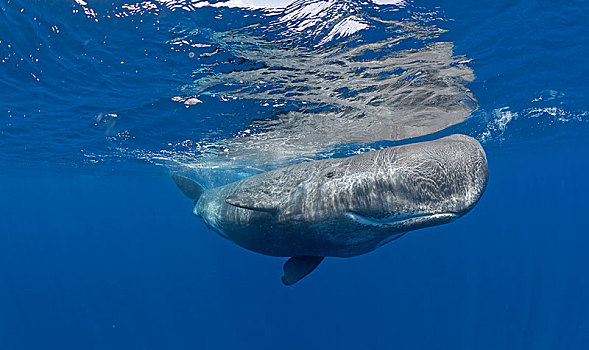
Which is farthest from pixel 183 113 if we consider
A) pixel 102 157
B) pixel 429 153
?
pixel 102 157

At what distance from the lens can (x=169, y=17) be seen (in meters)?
7.12

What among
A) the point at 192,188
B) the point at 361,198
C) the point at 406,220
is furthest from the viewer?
the point at 192,188

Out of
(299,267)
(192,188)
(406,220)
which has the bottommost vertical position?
(299,267)

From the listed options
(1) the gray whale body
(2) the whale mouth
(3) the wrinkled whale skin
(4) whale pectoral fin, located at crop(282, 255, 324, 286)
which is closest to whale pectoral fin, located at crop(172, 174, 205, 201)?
(1) the gray whale body

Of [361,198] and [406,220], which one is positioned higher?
[361,198]

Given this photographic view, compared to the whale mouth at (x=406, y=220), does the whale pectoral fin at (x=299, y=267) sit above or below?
below

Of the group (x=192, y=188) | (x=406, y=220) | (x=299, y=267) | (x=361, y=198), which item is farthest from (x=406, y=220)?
(x=192, y=188)

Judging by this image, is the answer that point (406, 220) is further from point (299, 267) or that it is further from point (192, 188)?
point (192, 188)

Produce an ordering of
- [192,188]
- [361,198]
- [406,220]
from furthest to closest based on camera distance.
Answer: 1. [192,188]
2. [361,198]
3. [406,220]

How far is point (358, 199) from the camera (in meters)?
3.54

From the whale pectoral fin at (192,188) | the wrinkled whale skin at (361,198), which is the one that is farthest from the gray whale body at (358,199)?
the whale pectoral fin at (192,188)

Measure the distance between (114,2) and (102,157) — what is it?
21.1 m

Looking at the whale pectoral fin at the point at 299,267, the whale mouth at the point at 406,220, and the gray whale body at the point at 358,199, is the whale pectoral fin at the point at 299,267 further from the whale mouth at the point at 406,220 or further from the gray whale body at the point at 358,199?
the whale mouth at the point at 406,220

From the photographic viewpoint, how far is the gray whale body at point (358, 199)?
303cm
